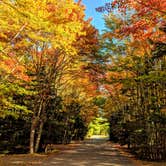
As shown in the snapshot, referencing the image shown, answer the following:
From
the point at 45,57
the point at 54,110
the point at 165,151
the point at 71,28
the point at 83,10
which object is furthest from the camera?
the point at 54,110

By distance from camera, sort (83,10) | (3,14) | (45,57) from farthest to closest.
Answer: (45,57) < (83,10) < (3,14)

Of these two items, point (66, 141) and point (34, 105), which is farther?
point (66, 141)

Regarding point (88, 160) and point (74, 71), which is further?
point (74, 71)

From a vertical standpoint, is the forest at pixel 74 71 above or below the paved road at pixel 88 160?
above

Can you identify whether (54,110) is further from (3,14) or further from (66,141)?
(66,141)

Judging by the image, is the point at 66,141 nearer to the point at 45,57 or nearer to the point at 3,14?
the point at 45,57

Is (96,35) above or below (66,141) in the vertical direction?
above

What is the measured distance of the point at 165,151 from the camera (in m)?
17.0

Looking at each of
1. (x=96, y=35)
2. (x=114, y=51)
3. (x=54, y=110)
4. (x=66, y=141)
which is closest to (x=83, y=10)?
(x=96, y=35)

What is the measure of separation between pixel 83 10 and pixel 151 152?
9.15 metres

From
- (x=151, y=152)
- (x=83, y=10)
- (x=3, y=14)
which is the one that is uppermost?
(x=83, y=10)

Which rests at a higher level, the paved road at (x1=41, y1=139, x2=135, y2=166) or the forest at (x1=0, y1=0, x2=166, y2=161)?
the forest at (x1=0, y1=0, x2=166, y2=161)

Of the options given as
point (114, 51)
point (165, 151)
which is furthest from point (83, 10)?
point (165, 151)

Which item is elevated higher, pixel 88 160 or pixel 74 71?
pixel 74 71
